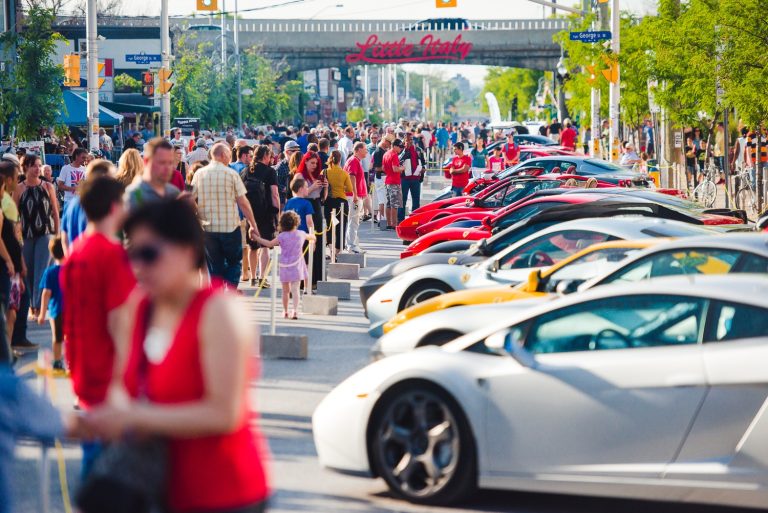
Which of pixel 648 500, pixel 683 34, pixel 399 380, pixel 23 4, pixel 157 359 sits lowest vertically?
pixel 648 500

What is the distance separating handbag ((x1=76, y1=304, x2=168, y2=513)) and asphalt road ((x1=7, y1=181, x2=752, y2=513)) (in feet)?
7.17

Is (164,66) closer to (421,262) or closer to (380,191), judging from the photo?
(380,191)

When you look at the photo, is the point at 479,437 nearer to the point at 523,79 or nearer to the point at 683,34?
the point at 683,34

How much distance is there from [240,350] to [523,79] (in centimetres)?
11680

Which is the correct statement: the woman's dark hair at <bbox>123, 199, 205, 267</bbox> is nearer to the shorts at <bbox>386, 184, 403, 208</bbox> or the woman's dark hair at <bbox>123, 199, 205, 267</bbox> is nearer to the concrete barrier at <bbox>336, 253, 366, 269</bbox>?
the concrete barrier at <bbox>336, 253, 366, 269</bbox>

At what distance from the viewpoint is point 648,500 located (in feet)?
24.4

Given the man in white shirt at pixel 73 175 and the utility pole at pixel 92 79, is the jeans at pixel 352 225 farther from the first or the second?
the utility pole at pixel 92 79

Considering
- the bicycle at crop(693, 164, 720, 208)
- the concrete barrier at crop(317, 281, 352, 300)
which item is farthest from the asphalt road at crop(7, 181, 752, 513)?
the bicycle at crop(693, 164, 720, 208)

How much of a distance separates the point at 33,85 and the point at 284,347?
19615 mm

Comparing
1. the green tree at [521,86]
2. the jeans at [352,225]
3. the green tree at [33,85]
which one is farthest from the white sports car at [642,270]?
the green tree at [521,86]

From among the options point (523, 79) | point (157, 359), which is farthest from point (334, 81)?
point (157, 359)

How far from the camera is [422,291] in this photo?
43.1 feet

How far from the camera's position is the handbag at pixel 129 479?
374cm

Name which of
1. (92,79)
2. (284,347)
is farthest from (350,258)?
(92,79)
